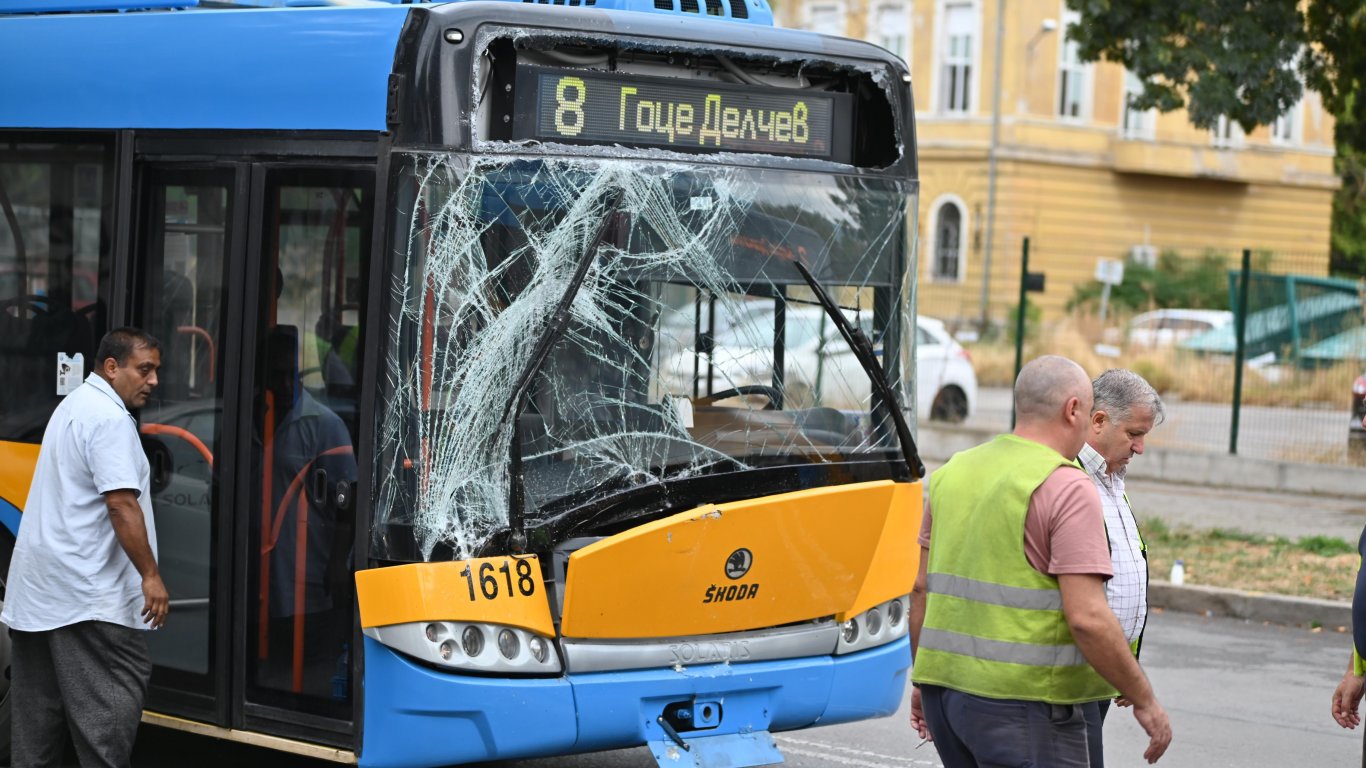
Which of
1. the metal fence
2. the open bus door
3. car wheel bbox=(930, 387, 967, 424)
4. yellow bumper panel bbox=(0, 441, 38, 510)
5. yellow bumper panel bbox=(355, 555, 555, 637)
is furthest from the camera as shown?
car wheel bbox=(930, 387, 967, 424)

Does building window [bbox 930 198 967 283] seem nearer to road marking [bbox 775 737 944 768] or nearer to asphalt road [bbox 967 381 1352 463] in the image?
asphalt road [bbox 967 381 1352 463]

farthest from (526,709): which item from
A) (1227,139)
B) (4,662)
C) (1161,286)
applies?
(1227,139)

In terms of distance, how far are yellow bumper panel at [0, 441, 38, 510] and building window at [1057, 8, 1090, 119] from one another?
41884 millimetres

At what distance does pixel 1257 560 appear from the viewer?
44.6 feet

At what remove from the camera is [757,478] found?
645 centimetres

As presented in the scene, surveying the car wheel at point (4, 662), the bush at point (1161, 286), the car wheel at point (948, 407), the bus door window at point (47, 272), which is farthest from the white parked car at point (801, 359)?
the bush at point (1161, 286)

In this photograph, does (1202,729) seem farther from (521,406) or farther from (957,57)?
(957,57)

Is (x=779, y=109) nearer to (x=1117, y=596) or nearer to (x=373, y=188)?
(x=373, y=188)

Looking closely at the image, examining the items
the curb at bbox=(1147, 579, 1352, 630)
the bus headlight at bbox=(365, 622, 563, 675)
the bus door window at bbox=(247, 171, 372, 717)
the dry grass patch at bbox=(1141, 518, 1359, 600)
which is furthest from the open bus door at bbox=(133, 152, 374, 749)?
the dry grass patch at bbox=(1141, 518, 1359, 600)

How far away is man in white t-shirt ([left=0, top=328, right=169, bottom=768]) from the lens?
6.05 meters

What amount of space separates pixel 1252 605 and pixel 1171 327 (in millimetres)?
13019

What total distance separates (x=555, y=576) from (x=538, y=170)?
1.35 meters

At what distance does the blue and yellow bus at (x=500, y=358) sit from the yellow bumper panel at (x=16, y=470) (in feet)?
0.06

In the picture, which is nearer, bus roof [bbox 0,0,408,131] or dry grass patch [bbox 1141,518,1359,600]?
bus roof [bbox 0,0,408,131]
